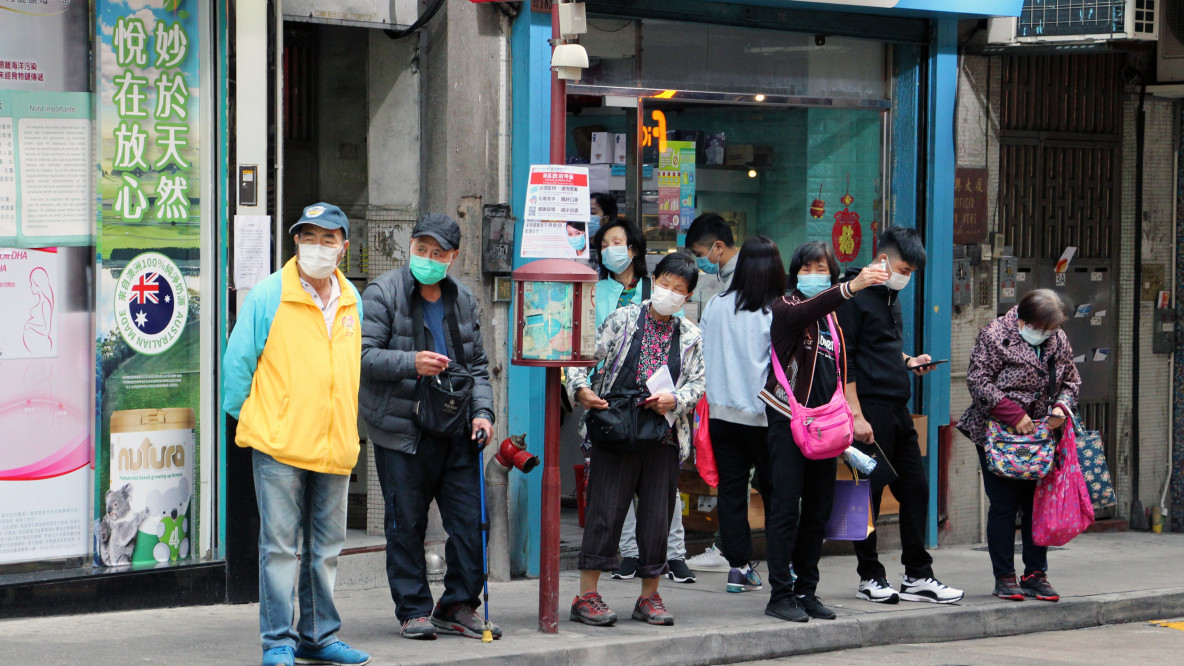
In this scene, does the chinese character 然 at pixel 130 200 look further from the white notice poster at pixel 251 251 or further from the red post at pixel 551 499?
the red post at pixel 551 499

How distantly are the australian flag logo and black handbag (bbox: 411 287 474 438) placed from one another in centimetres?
158

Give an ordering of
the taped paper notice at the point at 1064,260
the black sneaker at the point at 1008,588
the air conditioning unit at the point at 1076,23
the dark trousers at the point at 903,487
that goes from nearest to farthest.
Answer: the dark trousers at the point at 903,487 → the black sneaker at the point at 1008,588 → the air conditioning unit at the point at 1076,23 → the taped paper notice at the point at 1064,260

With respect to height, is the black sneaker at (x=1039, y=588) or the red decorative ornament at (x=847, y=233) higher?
the red decorative ornament at (x=847, y=233)

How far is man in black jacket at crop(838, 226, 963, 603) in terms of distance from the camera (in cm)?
773

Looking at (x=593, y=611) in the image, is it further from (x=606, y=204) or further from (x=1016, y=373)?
(x=606, y=204)

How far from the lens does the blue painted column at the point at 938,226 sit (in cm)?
973

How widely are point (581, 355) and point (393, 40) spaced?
2825 mm

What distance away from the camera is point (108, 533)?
7.09 meters

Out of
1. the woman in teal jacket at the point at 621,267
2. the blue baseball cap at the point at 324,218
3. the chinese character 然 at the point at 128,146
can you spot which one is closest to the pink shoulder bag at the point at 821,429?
the woman in teal jacket at the point at 621,267

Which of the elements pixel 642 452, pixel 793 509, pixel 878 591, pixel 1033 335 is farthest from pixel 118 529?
pixel 1033 335

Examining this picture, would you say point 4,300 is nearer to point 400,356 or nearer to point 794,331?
point 400,356

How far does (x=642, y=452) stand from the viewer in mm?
6867

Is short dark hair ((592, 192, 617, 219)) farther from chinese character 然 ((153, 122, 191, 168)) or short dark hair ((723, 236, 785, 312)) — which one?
chinese character 然 ((153, 122, 191, 168))

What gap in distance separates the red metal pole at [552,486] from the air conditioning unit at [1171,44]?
592 cm
